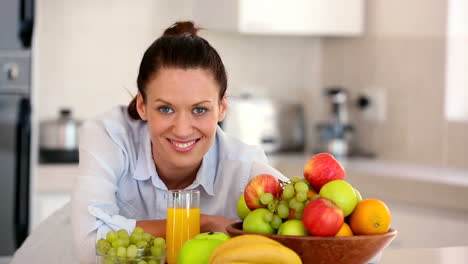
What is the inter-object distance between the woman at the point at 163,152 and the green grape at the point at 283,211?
386mm

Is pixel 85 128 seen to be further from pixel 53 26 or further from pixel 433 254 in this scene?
pixel 53 26

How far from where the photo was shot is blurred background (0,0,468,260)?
3.55 meters

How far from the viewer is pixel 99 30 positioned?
4.09m

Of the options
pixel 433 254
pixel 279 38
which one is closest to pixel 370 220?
pixel 433 254

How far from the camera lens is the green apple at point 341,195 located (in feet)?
4.26

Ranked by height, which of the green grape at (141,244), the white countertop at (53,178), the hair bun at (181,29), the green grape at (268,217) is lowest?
the white countertop at (53,178)

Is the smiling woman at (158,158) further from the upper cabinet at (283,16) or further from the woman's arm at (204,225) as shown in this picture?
the upper cabinet at (283,16)

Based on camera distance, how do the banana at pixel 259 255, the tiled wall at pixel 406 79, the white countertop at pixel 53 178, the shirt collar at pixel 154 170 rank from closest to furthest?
1. the banana at pixel 259 255
2. the shirt collar at pixel 154 170
3. the white countertop at pixel 53 178
4. the tiled wall at pixel 406 79

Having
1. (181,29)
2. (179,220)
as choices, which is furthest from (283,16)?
(179,220)

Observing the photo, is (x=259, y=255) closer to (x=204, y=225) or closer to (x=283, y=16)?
(x=204, y=225)

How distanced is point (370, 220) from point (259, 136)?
286 centimetres

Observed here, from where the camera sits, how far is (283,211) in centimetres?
130

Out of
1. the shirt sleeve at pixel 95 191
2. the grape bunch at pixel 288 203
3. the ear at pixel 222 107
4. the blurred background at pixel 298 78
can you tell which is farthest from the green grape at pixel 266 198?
the blurred background at pixel 298 78

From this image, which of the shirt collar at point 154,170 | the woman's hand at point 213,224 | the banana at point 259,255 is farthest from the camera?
the shirt collar at point 154,170
